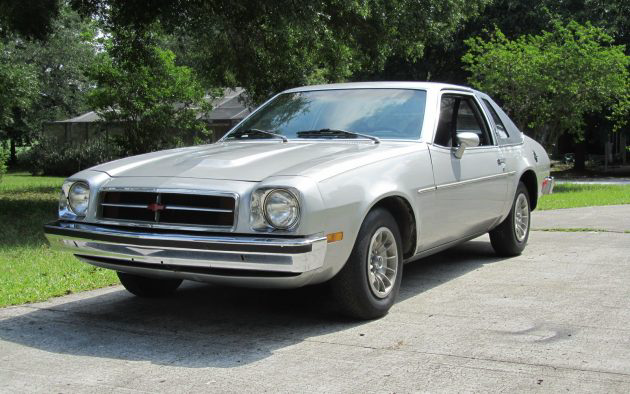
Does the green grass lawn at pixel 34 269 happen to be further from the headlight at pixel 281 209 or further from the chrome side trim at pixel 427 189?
the chrome side trim at pixel 427 189

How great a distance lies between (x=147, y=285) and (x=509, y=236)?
3654mm

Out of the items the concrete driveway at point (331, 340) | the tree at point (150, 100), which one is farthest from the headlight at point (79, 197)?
the tree at point (150, 100)

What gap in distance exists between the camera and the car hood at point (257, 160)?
4.96 meters

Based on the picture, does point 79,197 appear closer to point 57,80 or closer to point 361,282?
point 361,282

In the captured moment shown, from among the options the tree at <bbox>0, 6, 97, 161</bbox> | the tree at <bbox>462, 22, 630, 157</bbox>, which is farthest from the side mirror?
the tree at <bbox>0, 6, 97, 161</bbox>

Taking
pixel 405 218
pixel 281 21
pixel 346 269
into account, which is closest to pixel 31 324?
pixel 346 269

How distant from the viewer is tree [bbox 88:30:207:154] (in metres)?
21.7

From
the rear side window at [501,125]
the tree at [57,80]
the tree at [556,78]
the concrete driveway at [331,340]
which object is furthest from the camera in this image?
the tree at [57,80]

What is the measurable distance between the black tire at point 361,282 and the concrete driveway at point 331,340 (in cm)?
12

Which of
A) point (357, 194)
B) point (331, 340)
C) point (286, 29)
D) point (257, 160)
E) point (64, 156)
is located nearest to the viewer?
point (331, 340)

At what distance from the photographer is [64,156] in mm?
32656

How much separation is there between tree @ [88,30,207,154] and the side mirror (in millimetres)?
15781

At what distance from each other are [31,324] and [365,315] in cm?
233

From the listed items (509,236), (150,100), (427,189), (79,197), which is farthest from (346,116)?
(150,100)
